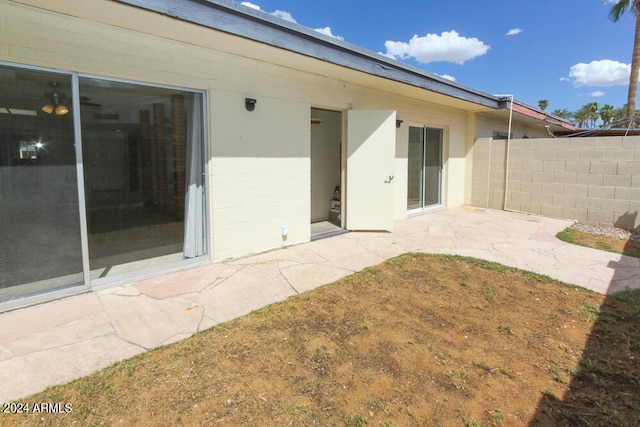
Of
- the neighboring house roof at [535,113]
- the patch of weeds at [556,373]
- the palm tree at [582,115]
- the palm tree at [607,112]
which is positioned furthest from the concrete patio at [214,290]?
the palm tree at [582,115]

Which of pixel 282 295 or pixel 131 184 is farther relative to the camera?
pixel 131 184

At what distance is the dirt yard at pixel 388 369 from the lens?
75.9 inches

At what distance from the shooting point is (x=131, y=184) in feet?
16.4

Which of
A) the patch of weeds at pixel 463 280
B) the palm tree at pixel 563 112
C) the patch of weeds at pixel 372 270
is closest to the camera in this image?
the patch of weeds at pixel 463 280

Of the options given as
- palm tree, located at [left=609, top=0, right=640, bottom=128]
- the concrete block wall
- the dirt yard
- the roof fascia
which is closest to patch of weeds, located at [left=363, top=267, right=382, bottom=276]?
the dirt yard

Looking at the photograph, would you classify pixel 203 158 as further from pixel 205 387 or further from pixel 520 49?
pixel 520 49

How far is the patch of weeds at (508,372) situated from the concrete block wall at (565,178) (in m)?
6.72

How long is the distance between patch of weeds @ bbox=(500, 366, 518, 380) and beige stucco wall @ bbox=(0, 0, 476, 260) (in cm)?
343

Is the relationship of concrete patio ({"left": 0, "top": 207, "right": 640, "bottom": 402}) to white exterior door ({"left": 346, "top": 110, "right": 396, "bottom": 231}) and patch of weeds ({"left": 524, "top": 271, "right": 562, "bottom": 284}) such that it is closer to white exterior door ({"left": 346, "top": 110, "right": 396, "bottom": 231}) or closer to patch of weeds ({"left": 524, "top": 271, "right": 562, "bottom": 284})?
patch of weeds ({"left": 524, "top": 271, "right": 562, "bottom": 284})

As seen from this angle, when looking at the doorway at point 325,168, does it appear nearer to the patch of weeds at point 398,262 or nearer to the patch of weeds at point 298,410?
the patch of weeds at point 398,262

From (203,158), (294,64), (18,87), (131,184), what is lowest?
(131,184)

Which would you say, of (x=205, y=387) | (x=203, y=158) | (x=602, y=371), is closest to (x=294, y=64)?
(x=203, y=158)

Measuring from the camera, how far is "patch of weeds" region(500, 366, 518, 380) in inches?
90.5

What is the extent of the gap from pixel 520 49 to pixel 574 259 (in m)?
16.3
